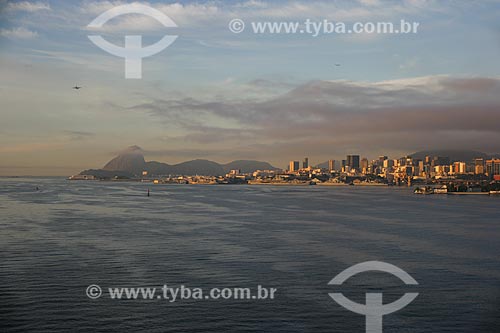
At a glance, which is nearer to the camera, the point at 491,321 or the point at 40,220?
the point at 491,321

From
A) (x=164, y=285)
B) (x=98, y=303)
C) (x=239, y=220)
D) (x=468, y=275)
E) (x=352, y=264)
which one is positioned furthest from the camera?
(x=239, y=220)

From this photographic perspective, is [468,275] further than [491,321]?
Yes

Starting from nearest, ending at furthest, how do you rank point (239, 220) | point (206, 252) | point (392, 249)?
point (206, 252) < point (392, 249) < point (239, 220)

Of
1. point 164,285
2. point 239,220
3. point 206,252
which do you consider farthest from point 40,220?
point 164,285

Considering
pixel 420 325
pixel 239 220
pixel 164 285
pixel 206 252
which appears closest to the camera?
pixel 420 325

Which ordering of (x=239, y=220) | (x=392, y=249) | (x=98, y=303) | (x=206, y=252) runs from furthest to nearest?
1. (x=239, y=220)
2. (x=392, y=249)
3. (x=206, y=252)
4. (x=98, y=303)

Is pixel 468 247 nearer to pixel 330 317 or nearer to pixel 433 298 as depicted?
pixel 433 298

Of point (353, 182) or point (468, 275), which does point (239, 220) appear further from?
point (353, 182)

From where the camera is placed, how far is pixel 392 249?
18.0 metres

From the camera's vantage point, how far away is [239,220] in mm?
28531

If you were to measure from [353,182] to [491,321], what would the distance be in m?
139

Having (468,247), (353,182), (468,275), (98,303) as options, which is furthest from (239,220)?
(353,182)

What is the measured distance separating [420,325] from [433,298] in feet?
6.63

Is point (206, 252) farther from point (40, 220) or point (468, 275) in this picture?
point (40, 220)
